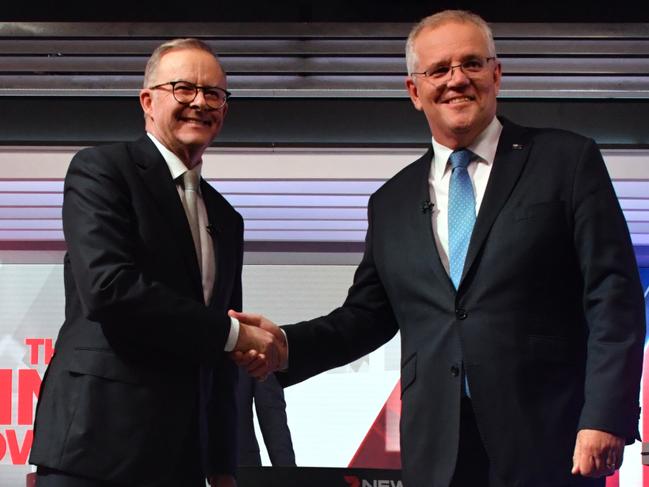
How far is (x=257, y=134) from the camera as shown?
6977 mm

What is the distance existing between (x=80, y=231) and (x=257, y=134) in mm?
4226

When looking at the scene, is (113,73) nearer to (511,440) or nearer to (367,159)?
(367,159)

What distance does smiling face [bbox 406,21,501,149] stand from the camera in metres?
2.86

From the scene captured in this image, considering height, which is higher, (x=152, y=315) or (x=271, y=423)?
(x=152, y=315)

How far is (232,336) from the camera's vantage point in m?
2.90

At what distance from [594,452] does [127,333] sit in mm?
1149

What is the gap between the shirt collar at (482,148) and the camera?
2.87 m

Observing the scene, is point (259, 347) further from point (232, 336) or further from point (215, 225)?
point (215, 225)

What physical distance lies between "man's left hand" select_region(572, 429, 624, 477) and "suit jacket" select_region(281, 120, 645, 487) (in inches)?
0.9

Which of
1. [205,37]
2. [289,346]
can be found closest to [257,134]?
[205,37]

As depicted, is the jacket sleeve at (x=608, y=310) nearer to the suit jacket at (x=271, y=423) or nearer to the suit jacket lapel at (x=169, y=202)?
the suit jacket lapel at (x=169, y=202)

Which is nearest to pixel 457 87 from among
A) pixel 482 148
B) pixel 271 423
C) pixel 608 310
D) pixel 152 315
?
pixel 482 148

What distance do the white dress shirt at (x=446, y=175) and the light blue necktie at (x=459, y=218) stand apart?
0.07ft

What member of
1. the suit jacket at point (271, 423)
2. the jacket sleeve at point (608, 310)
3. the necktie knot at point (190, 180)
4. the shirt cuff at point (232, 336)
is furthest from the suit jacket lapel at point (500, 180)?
the suit jacket at point (271, 423)
